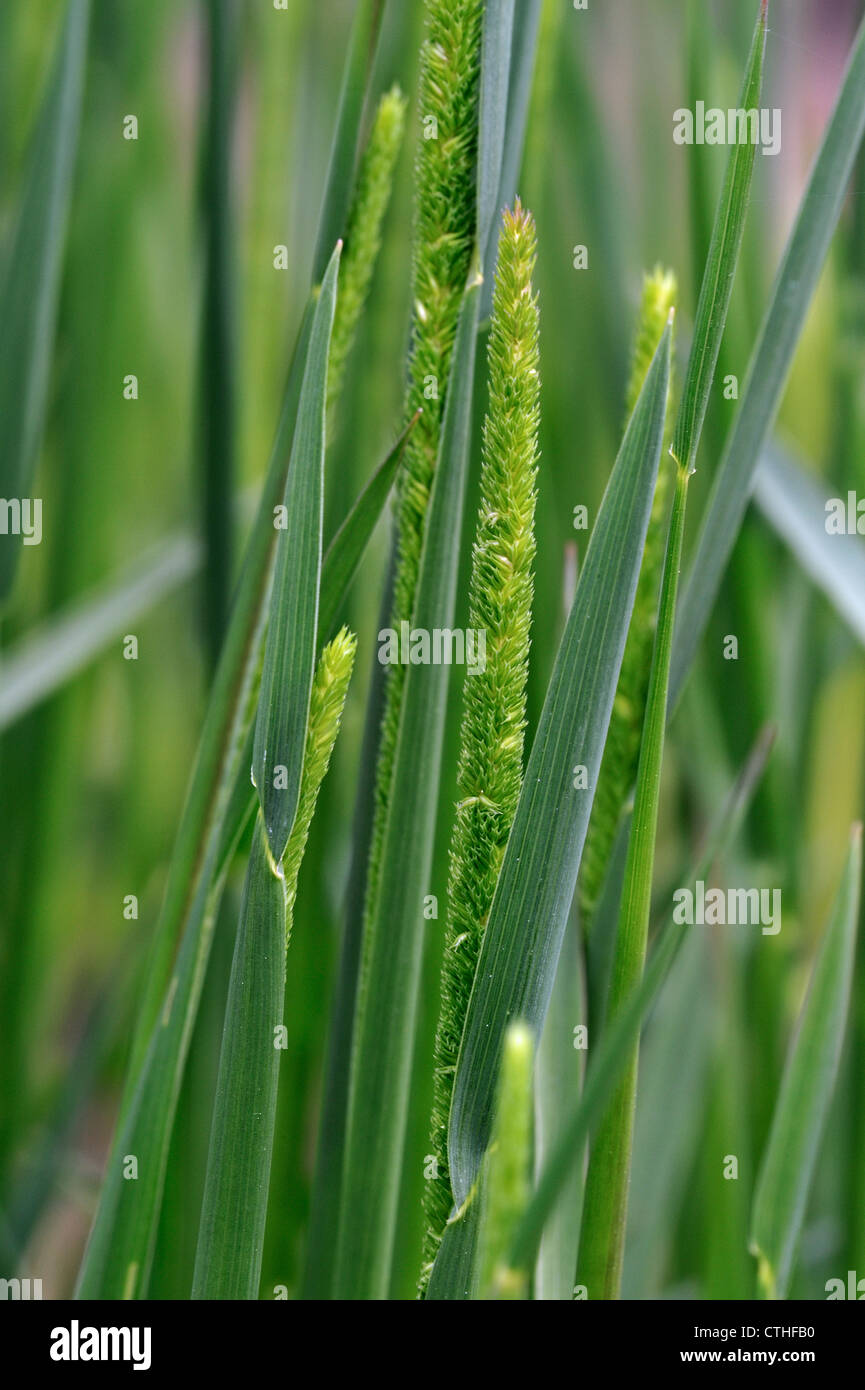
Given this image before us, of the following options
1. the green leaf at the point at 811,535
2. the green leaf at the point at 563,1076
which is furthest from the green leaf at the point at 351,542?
the green leaf at the point at 811,535

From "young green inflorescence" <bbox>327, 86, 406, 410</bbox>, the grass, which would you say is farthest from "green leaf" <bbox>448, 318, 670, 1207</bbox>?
"young green inflorescence" <bbox>327, 86, 406, 410</bbox>

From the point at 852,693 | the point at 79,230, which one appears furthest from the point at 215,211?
the point at 852,693

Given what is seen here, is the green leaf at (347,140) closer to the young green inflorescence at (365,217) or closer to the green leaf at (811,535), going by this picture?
the young green inflorescence at (365,217)

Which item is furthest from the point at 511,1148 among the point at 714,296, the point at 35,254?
the point at 35,254

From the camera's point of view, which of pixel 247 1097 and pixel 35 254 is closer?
pixel 247 1097

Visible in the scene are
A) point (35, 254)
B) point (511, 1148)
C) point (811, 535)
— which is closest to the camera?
→ point (511, 1148)

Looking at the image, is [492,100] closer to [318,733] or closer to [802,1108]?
[318,733]

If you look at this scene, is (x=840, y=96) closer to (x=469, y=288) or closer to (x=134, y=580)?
(x=469, y=288)

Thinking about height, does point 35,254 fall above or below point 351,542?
above
